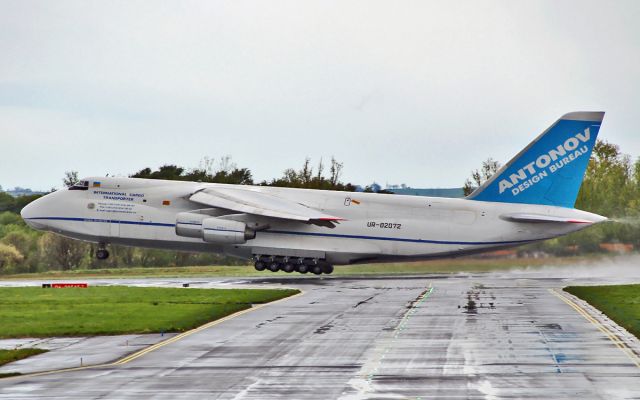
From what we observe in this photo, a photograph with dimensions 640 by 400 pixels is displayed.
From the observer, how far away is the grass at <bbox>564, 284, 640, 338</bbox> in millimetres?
31344

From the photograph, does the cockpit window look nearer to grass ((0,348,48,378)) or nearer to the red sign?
the red sign

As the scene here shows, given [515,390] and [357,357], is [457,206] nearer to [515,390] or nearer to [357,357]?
[357,357]

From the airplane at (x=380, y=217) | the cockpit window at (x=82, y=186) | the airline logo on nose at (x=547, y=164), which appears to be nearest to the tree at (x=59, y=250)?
the cockpit window at (x=82, y=186)

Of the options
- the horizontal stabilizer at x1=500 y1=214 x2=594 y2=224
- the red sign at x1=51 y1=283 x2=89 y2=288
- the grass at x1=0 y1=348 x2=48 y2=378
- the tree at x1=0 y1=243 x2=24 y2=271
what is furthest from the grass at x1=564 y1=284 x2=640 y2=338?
the tree at x1=0 y1=243 x2=24 y2=271

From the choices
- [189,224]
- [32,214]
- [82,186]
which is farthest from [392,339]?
[32,214]

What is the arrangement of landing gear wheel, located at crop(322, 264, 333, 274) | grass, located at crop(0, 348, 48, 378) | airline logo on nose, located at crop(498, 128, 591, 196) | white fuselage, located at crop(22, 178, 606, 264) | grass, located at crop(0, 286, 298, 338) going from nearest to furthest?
grass, located at crop(0, 348, 48, 378), grass, located at crop(0, 286, 298, 338), white fuselage, located at crop(22, 178, 606, 264), airline logo on nose, located at crop(498, 128, 591, 196), landing gear wheel, located at crop(322, 264, 333, 274)

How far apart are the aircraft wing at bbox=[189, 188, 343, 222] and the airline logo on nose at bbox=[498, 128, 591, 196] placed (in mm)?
9829

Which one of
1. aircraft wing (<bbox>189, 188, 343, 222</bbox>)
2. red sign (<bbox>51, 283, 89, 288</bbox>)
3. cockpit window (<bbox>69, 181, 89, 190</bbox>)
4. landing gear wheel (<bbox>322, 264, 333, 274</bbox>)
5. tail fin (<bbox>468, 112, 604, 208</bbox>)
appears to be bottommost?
red sign (<bbox>51, 283, 89, 288</bbox>)

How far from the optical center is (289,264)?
54031mm

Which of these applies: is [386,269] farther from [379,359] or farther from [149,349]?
[379,359]

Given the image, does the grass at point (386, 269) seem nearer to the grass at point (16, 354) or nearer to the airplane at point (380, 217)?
the airplane at point (380, 217)

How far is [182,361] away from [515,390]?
8305 mm

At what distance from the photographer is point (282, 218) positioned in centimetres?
5181

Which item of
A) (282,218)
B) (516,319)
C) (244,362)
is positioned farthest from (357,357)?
(282,218)
